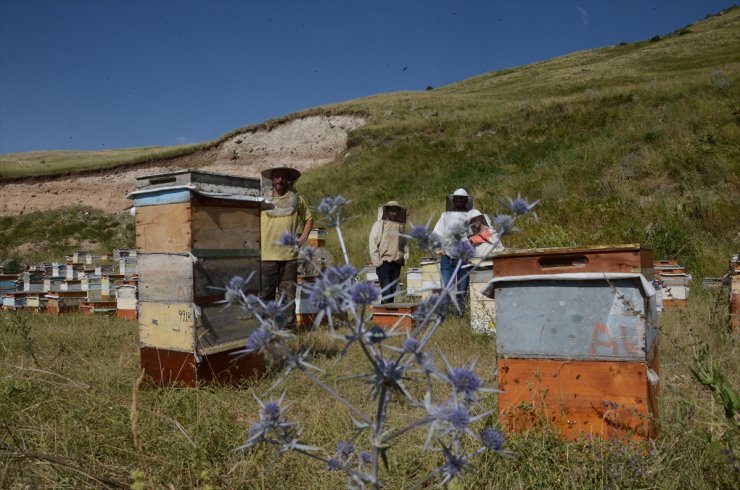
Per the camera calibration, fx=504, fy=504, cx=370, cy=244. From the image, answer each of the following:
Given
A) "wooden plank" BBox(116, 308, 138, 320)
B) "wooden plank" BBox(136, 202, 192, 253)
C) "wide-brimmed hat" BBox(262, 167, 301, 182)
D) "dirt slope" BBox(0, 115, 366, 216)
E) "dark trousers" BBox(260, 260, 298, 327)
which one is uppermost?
"dirt slope" BBox(0, 115, 366, 216)

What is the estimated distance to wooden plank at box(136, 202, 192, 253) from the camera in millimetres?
3463

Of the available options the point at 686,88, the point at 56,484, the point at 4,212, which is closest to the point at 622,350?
the point at 56,484

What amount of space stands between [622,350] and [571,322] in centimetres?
23

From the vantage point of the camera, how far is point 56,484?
1.95 metres

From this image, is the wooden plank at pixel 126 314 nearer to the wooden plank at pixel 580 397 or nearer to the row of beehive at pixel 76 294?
the row of beehive at pixel 76 294

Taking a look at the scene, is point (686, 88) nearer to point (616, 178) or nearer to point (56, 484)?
point (616, 178)

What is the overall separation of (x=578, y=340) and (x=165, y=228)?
279cm

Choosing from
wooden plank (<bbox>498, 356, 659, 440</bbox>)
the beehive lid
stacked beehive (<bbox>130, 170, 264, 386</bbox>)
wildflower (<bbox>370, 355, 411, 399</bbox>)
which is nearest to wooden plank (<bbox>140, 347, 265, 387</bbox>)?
stacked beehive (<bbox>130, 170, 264, 386</bbox>)

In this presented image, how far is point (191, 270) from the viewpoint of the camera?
3.44m

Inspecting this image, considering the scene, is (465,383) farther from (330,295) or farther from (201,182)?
(201,182)

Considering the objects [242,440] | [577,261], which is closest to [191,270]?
[242,440]

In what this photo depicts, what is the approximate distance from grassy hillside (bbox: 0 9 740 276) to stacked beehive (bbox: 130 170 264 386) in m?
2.52

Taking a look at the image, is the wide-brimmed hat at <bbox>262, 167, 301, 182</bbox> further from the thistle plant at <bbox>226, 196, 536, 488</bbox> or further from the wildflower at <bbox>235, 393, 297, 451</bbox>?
the wildflower at <bbox>235, 393, 297, 451</bbox>

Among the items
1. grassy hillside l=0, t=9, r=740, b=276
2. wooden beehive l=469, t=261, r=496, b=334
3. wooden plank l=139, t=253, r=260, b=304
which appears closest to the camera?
wooden plank l=139, t=253, r=260, b=304
